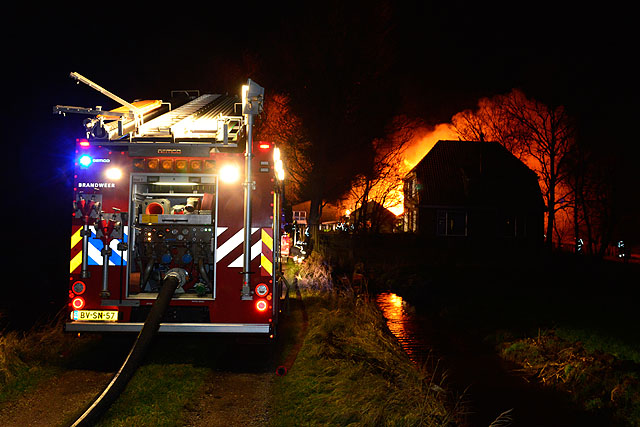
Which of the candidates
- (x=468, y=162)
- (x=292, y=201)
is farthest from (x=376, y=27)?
(x=468, y=162)

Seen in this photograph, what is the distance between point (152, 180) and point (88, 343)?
10.2 feet

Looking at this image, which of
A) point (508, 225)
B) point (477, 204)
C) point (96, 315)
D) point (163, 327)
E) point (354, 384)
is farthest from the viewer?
point (508, 225)

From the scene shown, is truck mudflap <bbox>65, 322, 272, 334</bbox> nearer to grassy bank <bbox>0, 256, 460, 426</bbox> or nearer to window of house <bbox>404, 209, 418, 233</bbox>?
grassy bank <bbox>0, 256, 460, 426</bbox>

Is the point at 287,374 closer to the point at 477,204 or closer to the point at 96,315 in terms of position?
the point at 96,315

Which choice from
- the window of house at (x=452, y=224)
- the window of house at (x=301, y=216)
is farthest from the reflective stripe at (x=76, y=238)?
the window of house at (x=452, y=224)

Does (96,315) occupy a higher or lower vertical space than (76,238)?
lower

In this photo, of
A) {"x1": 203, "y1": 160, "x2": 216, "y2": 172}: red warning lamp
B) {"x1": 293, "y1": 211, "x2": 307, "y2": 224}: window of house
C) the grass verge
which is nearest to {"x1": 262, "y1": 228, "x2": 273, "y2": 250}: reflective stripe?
{"x1": 203, "y1": 160, "x2": 216, "y2": 172}: red warning lamp

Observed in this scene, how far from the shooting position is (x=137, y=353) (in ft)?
20.0

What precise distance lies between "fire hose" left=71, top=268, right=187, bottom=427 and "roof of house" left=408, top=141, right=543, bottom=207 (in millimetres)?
28340

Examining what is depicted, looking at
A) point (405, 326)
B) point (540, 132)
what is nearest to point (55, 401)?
point (405, 326)

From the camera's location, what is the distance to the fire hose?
5070mm

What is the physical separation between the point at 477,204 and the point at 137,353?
110 feet

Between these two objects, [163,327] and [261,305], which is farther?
[261,305]

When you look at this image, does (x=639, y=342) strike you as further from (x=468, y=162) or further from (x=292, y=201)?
(x=468, y=162)
